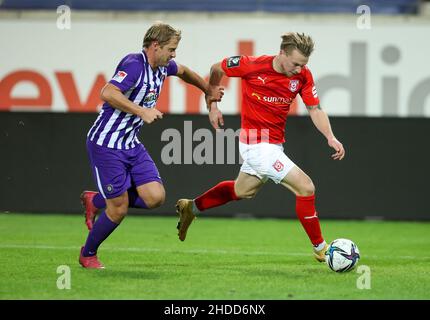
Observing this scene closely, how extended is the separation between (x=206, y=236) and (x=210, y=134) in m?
2.28

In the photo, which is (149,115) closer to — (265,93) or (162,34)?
(162,34)

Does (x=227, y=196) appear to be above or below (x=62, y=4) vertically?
below

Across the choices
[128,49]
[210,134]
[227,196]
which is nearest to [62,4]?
[128,49]

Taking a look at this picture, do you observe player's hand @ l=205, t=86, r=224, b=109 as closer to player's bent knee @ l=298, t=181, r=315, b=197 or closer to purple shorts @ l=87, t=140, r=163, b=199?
purple shorts @ l=87, t=140, r=163, b=199

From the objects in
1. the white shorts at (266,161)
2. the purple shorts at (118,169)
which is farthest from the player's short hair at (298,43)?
the purple shorts at (118,169)

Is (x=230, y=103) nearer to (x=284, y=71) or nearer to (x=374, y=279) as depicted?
(x=284, y=71)

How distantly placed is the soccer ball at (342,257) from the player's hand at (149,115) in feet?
5.90

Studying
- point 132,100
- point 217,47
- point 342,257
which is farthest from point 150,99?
point 217,47

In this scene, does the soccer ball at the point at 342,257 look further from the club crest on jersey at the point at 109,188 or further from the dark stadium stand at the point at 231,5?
the dark stadium stand at the point at 231,5

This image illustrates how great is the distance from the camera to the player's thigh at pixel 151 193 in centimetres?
710

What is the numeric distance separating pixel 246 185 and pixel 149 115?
5.52 feet

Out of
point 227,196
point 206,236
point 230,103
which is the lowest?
point 206,236

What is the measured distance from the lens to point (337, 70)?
14.4 m

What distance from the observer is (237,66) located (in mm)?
7840
